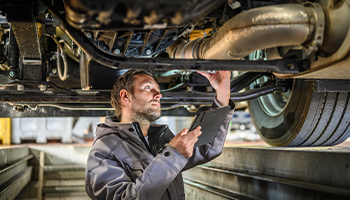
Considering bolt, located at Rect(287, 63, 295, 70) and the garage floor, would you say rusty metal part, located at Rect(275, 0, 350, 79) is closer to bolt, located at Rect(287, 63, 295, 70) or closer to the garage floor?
bolt, located at Rect(287, 63, 295, 70)

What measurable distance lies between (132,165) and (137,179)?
214 millimetres

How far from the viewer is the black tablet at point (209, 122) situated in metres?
1.79

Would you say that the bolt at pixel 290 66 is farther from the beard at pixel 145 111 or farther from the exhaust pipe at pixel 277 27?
the beard at pixel 145 111

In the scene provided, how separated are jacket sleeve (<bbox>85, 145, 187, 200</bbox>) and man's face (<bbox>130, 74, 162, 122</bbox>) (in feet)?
1.27

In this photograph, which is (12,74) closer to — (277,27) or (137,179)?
(137,179)

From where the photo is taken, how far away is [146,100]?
2.10 metres

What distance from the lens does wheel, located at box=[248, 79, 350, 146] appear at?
2383mm

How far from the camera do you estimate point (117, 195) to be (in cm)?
165

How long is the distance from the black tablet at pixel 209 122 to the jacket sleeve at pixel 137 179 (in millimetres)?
218

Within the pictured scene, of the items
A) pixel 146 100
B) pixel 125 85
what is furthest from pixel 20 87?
pixel 146 100

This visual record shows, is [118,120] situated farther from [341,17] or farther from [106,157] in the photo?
[341,17]

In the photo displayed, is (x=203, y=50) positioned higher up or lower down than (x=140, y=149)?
higher up

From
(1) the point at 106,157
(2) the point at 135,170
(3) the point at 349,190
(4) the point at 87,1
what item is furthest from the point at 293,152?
(4) the point at 87,1

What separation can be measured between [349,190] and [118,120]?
1393 mm
